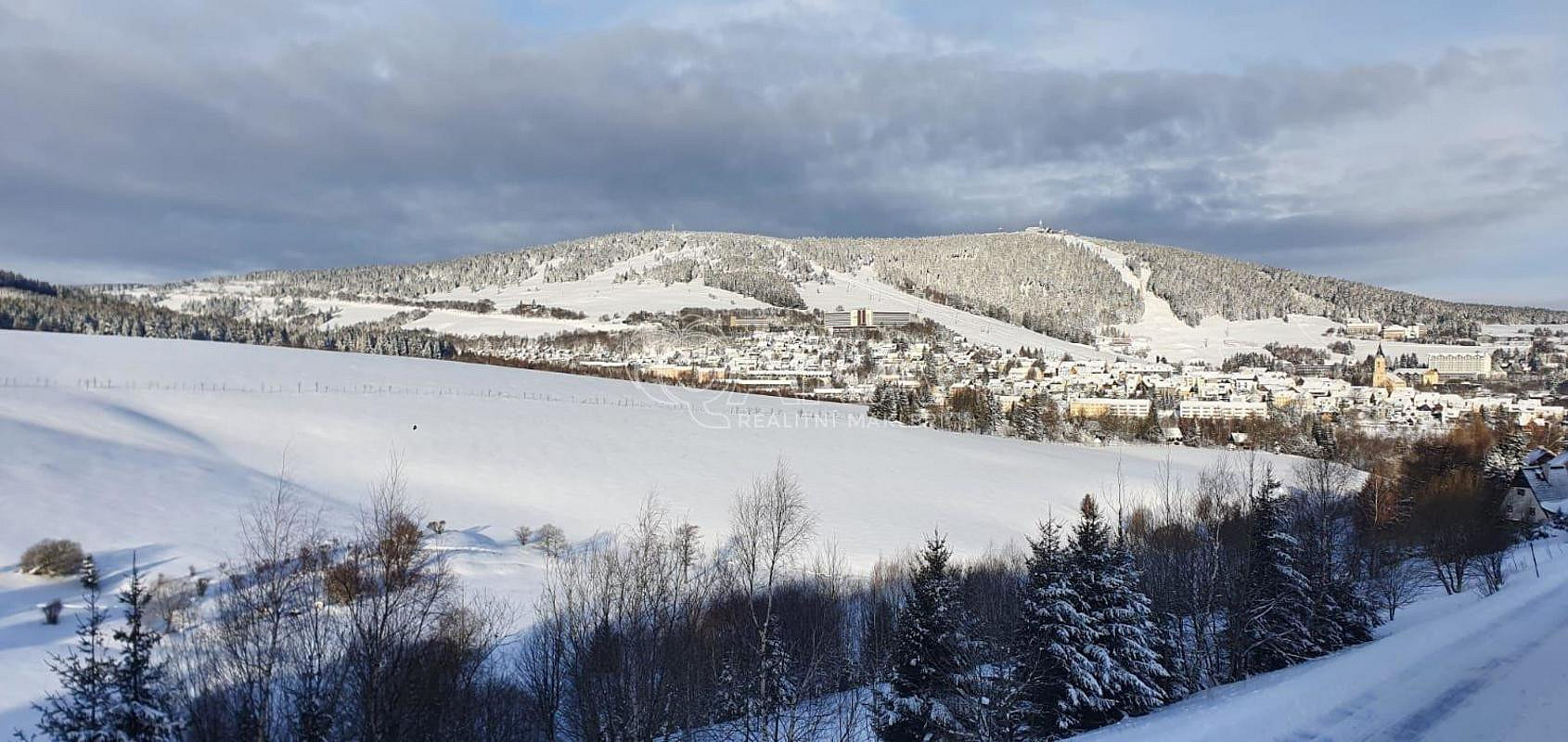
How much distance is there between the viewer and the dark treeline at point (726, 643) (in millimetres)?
11828

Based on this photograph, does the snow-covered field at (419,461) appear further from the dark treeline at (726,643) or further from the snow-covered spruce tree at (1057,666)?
the snow-covered spruce tree at (1057,666)

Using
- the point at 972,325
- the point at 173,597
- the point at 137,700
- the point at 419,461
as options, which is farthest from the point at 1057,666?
the point at 972,325

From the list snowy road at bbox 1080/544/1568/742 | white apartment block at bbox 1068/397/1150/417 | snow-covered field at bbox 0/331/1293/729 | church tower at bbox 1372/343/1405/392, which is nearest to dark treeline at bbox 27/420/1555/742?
snow-covered field at bbox 0/331/1293/729

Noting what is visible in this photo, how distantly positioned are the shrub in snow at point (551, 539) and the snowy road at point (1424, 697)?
73.1ft

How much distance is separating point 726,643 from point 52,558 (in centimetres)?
1810

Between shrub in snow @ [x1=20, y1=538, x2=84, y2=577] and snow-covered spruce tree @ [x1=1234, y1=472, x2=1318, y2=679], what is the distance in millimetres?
30167

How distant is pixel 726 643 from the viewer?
2045 cm

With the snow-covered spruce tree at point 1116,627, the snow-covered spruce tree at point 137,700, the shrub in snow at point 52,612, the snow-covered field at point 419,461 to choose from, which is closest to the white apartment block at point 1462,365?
the snow-covered field at point 419,461

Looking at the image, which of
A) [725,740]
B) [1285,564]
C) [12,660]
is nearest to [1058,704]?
[725,740]

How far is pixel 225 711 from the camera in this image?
1129 cm

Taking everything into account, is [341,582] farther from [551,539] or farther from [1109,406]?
[1109,406]

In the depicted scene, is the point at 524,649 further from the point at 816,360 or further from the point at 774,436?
the point at 816,360

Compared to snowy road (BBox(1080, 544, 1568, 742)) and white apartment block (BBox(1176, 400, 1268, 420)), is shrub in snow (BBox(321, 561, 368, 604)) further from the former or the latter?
white apartment block (BBox(1176, 400, 1268, 420))

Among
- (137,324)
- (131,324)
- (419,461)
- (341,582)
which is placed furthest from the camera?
(137,324)
